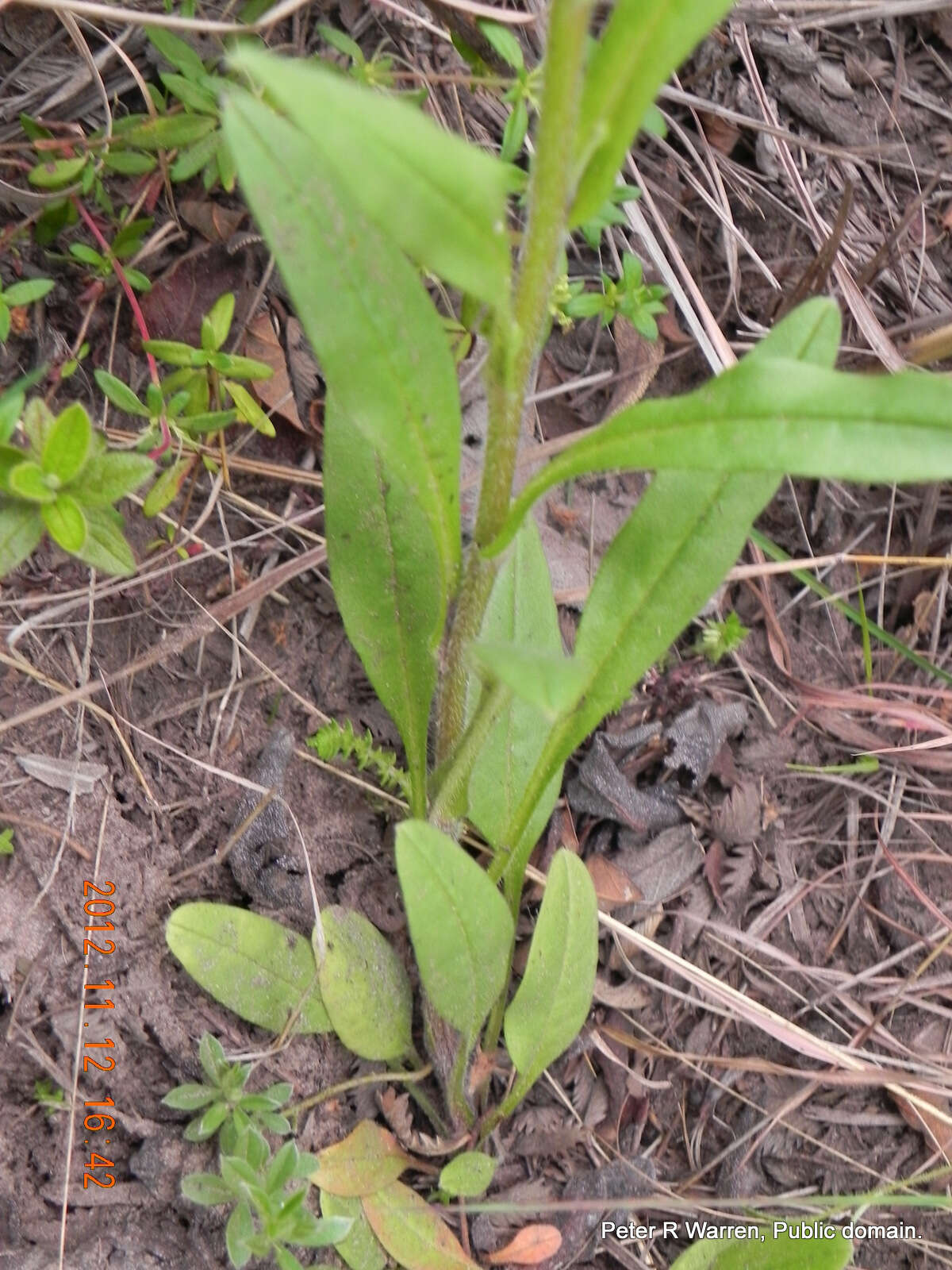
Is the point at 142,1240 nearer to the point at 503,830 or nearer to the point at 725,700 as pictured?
the point at 503,830

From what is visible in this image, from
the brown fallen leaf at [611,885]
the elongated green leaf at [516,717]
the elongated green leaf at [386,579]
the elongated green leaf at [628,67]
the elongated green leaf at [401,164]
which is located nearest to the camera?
the elongated green leaf at [401,164]

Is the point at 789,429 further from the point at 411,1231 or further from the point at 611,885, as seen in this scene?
the point at 411,1231

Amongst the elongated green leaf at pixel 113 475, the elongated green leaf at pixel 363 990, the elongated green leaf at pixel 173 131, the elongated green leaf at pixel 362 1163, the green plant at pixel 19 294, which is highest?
the elongated green leaf at pixel 173 131

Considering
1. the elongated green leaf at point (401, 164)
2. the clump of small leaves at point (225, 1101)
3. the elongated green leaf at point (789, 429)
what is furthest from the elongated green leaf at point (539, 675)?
the clump of small leaves at point (225, 1101)

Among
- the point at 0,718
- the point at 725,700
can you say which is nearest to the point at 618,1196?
the point at 725,700

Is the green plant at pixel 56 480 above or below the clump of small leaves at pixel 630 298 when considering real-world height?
below

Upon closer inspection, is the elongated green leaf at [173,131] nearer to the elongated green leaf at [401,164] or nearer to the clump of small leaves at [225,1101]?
the elongated green leaf at [401,164]
